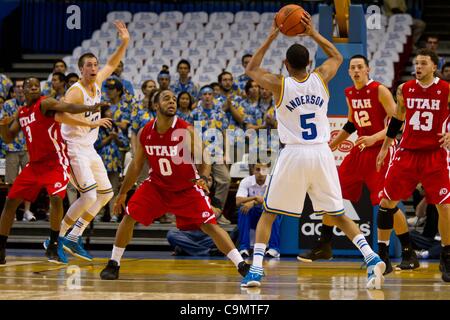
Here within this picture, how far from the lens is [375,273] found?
6910 millimetres

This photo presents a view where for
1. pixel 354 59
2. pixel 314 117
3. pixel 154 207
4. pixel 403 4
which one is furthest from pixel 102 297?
pixel 403 4

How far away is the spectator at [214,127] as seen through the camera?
12.3 meters

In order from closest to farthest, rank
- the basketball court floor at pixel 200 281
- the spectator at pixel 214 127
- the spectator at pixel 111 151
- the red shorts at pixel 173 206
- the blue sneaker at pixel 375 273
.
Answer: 1. the basketball court floor at pixel 200 281
2. the blue sneaker at pixel 375 273
3. the red shorts at pixel 173 206
4. the spectator at pixel 214 127
5. the spectator at pixel 111 151

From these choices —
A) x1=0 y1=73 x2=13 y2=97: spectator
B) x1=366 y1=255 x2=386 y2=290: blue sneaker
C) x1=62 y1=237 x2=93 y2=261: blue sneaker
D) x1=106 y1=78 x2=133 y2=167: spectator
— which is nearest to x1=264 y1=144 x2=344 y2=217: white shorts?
x1=366 y1=255 x2=386 y2=290: blue sneaker

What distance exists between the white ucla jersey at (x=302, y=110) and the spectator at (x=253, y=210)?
13.0ft

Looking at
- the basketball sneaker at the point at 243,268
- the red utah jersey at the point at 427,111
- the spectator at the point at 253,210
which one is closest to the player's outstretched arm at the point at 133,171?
the basketball sneaker at the point at 243,268

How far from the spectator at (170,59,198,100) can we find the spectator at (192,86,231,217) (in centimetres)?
104

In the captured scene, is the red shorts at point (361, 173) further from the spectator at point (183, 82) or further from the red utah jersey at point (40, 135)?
the spectator at point (183, 82)

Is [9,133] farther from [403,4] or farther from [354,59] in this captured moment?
[403,4]

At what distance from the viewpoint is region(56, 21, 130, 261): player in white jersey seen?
31.8ft

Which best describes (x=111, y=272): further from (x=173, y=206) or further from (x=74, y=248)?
(x=74, y=248)

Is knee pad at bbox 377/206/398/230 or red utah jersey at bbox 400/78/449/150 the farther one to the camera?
knee pad at bbox 377/206/398/230

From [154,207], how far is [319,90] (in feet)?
6.09

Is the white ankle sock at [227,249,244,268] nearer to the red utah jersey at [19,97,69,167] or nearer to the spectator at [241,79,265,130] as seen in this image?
the red utah jersey at [19,97,69,167]
